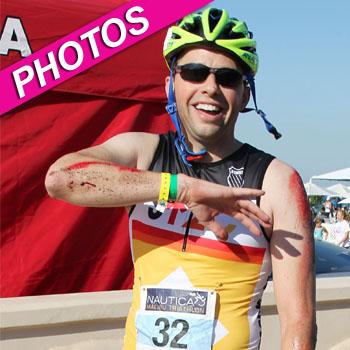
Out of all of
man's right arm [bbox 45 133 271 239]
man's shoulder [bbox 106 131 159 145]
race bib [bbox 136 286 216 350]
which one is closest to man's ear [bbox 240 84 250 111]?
man's shoulder [bbox 106 131 159 145]

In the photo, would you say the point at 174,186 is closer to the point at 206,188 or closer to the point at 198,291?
the point at 206,188

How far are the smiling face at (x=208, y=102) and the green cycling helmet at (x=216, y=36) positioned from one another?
3cm

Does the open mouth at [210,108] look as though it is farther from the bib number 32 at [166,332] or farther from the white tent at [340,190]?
the white tent at [340,190]

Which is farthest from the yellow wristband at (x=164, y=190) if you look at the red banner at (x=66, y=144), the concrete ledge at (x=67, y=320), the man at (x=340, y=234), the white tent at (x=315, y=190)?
the white tent at (x=315, y=190)

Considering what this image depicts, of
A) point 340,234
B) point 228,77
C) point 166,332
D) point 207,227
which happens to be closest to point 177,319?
point 166,332

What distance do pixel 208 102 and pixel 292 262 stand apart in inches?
23.8

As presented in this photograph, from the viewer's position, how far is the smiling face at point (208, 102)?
2.06m

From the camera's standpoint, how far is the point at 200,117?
2072 millimetres

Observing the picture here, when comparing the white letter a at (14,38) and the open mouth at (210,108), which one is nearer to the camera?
the open mouth at (210,108)

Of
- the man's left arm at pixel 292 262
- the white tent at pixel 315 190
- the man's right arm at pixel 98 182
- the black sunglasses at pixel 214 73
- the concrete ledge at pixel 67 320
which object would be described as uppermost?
the black sunglasses at pixel 214 73

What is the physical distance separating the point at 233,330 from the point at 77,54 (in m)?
3.14

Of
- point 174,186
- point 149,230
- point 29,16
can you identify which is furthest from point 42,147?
point 174,186

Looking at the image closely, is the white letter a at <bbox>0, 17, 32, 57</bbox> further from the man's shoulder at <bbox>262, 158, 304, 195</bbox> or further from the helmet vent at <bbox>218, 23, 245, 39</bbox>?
the man's shoulder at <bbox>262, 158, 304, 195</bbox>

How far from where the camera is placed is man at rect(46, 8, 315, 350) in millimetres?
1997
